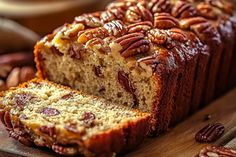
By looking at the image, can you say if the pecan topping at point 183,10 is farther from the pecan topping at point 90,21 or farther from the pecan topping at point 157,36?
the pecan topping at point 90,21

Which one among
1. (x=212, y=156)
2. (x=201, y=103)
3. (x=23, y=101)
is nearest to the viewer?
(x=212, y=156)

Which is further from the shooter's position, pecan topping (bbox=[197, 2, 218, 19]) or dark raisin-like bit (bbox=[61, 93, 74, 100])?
pecan topping (bbox=[197, 2, 218, 19])

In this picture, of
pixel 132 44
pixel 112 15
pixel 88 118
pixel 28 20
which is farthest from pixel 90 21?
pixel 28 20

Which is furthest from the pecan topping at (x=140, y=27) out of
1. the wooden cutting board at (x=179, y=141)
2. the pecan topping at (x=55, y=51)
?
the wooden cutting board at (x=179, y=141)

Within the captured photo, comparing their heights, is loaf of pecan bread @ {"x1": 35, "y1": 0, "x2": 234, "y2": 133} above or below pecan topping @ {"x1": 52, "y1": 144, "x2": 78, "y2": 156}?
Answer: above

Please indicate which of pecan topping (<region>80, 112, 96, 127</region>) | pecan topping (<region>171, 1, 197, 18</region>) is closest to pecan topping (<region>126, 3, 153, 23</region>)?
pecan topping (<region>171, 1, 197, 18</region>)

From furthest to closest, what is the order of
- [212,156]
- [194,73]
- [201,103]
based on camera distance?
[201,103] < [194,73] < [212,156]

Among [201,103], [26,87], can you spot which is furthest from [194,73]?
[26,87]

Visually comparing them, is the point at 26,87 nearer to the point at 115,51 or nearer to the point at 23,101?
the point at 23,101

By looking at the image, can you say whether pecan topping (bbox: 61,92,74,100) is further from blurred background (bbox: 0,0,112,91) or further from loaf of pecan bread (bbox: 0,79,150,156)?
blurred background (bbox: 0,0,112,91)
